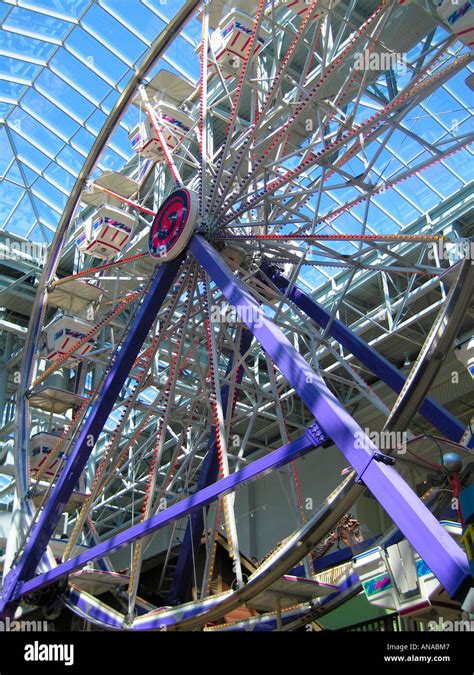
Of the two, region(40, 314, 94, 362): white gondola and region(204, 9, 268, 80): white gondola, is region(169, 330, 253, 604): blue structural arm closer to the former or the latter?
region(40, 314, 94, 362): white gondola

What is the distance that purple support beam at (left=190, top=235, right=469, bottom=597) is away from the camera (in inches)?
329

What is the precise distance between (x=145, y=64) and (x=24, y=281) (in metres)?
14.6

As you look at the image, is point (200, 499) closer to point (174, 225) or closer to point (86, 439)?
point (86, 439)

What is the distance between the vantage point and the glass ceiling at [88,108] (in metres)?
23.3

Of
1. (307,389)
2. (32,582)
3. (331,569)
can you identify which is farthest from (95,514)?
(307,389)

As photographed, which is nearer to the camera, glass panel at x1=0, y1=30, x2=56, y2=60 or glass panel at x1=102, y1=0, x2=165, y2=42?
glass panel at x1=102, y1=0, x2=165, y2=42

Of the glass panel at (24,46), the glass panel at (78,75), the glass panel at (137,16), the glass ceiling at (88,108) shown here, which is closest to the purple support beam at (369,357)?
the glass ceiling at (88,108)

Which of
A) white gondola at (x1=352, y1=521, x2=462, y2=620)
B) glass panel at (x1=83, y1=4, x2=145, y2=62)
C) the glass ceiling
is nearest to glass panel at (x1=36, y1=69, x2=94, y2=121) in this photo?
the glass ceiling

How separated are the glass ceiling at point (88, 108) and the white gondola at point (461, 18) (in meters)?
10.3

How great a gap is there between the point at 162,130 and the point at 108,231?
271cm

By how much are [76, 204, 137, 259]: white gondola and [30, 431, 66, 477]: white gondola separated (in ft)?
18.0

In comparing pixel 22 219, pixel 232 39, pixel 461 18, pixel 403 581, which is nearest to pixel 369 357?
pixel 403 581

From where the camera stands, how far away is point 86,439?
15.2m

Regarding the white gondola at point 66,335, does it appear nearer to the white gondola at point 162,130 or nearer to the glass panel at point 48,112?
the white gondola at point 162,130
